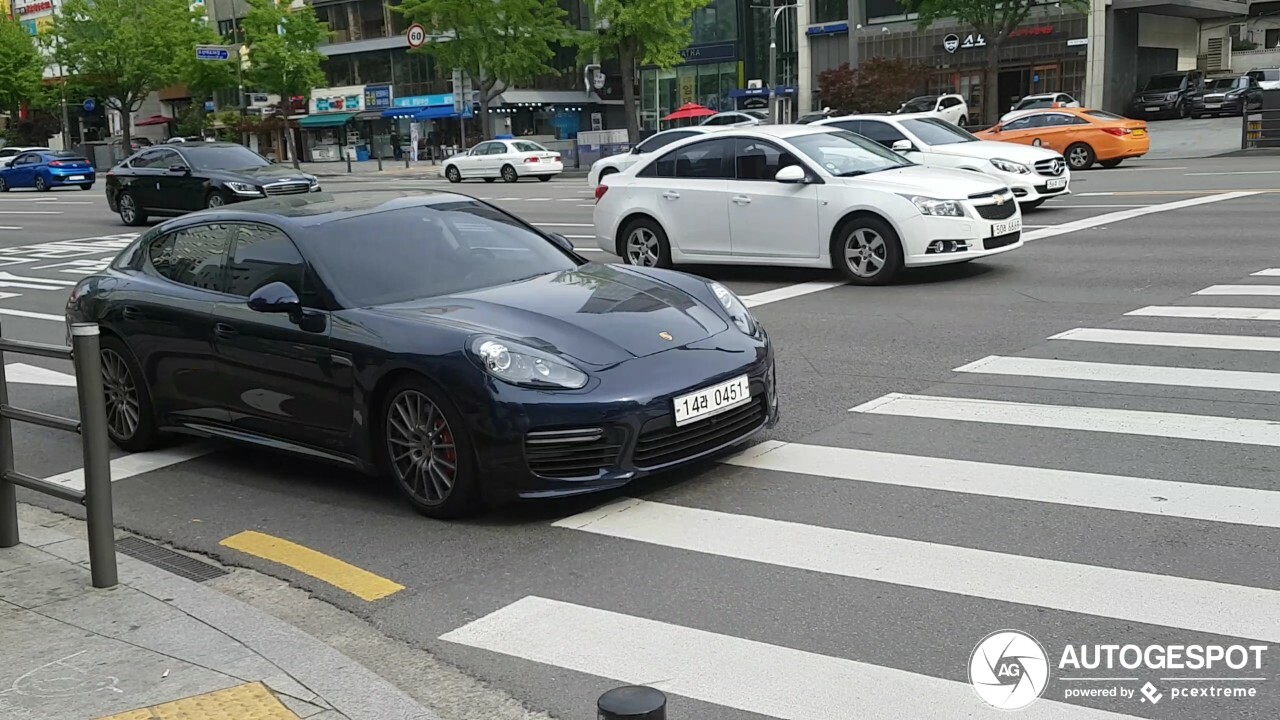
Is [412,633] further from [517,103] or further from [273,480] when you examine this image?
[517,103]

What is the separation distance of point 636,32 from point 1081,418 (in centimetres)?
4550

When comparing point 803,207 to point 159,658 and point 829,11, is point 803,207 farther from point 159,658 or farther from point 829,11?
point 829,11

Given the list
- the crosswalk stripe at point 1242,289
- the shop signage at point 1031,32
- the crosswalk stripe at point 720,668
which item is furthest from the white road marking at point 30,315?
the shop signage at point 1031,32

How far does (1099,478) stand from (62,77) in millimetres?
85252

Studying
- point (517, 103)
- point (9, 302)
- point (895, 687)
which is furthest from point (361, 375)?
point (517, 103)

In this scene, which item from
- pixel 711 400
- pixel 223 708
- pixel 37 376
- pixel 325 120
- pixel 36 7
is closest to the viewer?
pixel 223 708

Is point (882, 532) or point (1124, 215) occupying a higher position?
point (1124, 215)

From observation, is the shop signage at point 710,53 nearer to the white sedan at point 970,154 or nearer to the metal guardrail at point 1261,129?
the metal guardrail at point 1261,129

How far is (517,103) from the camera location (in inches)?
2891

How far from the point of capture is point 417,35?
56625 mm

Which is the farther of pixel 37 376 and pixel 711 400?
pixel 37 376

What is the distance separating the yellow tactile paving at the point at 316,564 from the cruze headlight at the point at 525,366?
Answer: 1051 mm

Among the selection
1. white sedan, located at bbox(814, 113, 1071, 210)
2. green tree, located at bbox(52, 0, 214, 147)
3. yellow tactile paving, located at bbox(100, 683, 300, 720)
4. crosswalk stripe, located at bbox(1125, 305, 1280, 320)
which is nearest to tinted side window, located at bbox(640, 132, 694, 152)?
white sedan, located at bbox(814, 113, 1071, 210)

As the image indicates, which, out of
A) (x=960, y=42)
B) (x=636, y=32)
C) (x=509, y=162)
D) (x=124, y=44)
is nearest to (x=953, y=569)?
(x=509, y=162)
